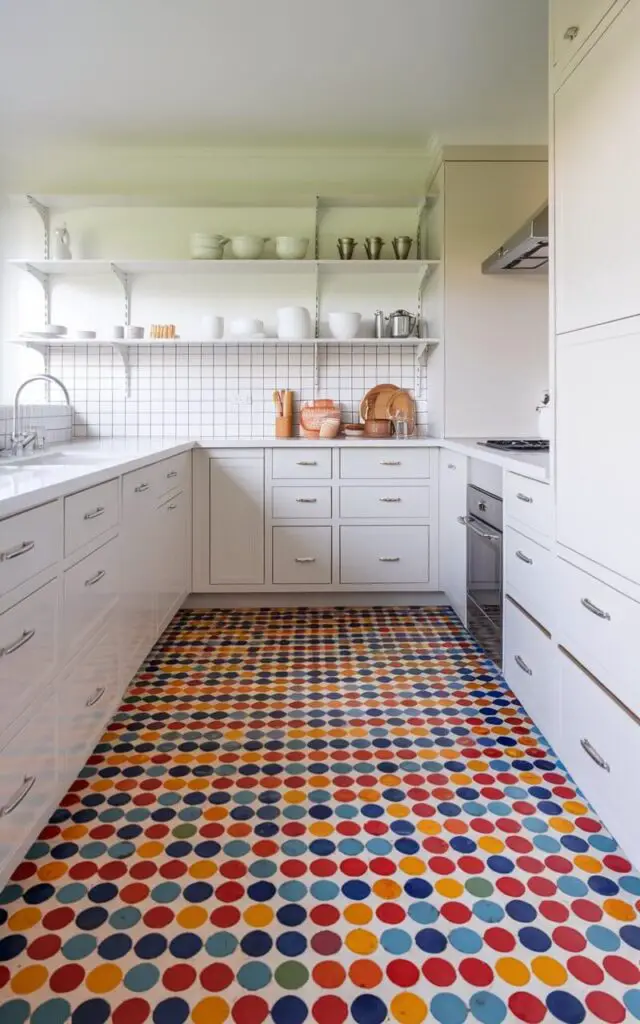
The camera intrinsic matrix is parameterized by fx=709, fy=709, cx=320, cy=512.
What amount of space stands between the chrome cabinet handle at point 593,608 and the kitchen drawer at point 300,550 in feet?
6.39

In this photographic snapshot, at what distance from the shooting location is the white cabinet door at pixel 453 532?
3189mm

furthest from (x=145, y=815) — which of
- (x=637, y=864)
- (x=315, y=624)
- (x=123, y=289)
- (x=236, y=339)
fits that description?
(x=123, y=289)

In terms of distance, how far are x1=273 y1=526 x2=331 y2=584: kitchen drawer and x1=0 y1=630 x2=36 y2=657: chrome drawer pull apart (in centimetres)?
219

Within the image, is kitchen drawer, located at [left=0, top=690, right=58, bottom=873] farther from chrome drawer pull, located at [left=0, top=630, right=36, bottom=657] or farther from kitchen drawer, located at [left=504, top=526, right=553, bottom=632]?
kitchen drawer, located at [left=504, top=526, right=553, bottom=632]

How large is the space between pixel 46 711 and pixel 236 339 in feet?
8.52

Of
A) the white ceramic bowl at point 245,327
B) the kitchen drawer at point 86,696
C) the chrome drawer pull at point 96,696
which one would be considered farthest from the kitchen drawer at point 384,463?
the chrome drawer pull at point 96,696

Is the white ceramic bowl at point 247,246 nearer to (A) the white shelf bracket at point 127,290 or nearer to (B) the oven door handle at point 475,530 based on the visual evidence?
(A) the white shelf bracket at point 127,290

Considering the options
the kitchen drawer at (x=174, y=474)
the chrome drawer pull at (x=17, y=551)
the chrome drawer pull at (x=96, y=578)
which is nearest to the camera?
the chrome drawer pull at (x=17, y=551)

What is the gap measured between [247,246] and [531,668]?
105 inches

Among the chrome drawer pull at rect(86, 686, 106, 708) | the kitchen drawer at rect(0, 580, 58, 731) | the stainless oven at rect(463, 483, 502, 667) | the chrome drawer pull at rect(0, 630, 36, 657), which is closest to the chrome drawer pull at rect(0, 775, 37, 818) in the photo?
the kitchen drawer at rect(0, 580, 58, 731)

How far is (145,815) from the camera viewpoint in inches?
68.5

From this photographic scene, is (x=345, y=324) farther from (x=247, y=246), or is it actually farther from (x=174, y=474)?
(x=174, y=474)

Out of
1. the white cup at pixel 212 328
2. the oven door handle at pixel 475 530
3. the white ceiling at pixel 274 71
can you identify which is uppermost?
the white ceiling at pixel 274 71

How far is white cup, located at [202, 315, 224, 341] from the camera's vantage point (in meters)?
3.85
